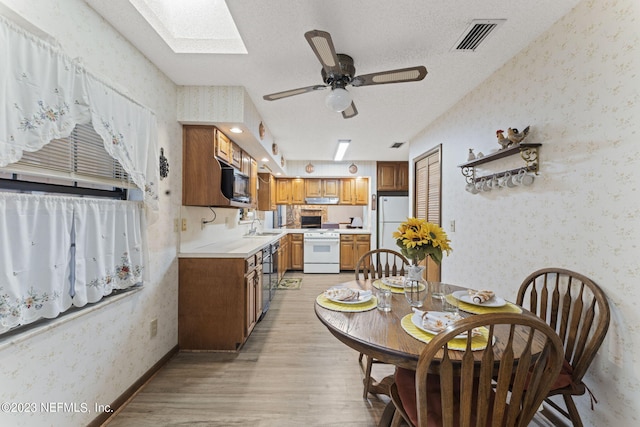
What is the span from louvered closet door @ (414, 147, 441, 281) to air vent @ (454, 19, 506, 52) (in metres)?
1.52

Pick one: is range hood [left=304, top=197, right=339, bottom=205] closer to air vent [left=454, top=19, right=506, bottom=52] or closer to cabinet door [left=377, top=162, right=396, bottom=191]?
cabinet door [left=377, top=162, right=396, bottom=191]

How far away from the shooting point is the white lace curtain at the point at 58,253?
1.09 m

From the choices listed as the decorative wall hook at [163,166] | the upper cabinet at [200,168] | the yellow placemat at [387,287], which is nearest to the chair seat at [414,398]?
the yellow placemat at [387,287]

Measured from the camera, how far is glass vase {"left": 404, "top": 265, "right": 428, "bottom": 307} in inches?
59.7

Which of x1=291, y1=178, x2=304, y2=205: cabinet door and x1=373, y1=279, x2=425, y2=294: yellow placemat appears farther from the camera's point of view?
x1=291, y1=178, x2=304, y2=205: cabinet door

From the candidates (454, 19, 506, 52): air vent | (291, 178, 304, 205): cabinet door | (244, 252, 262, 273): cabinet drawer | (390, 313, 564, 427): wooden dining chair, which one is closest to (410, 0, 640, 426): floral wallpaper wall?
(454, 19, 506, 52): air vent

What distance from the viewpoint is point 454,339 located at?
1.09m

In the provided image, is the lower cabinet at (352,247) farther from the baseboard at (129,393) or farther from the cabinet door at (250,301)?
the baseboard at (129,393)

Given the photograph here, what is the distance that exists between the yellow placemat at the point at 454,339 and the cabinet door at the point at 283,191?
497 cm

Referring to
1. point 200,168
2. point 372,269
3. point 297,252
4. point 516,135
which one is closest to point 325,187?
point 297,252

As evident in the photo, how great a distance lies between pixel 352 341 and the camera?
113 centimetres

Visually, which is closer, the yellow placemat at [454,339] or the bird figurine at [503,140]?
the yellow placemat at [454,339]

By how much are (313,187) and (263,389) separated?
450 cm

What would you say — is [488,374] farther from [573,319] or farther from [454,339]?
[573,319]
